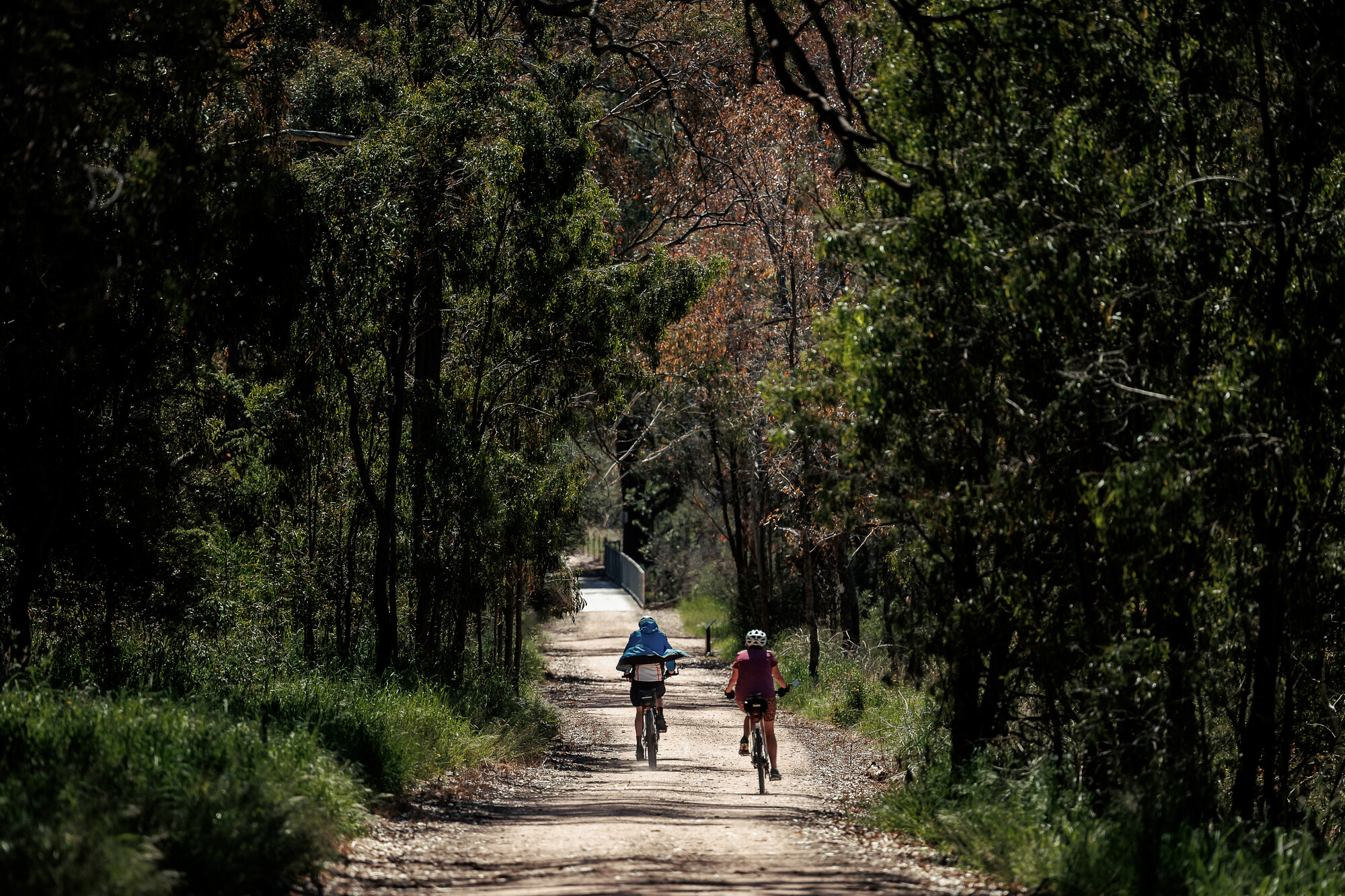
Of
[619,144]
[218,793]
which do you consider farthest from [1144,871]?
[619,144]

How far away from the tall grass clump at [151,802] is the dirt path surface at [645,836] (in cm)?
56

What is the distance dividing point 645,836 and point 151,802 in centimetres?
358

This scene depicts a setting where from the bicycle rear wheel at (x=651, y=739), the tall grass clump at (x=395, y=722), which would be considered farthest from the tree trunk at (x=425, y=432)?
the bicycle rear wheel at (x=651, y=739)

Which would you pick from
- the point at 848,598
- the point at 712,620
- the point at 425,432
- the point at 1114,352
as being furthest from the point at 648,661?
the point at 712,620

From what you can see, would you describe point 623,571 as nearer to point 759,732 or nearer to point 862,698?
point 862,698

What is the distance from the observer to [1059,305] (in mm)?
8211

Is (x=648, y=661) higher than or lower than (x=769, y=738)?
higher

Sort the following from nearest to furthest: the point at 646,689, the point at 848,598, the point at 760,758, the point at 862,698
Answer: the point at 760,758 < the point at 646,689 < the point at 862,698 < the point at 848,598

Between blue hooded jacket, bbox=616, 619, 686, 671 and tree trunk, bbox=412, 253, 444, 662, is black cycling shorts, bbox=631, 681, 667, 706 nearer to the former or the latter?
blue hooded jacket, bbox=616, 619, 686, 671

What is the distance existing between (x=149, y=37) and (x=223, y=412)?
22.3 ft

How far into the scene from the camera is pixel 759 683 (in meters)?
12.8

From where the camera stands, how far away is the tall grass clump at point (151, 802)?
18.3 feet

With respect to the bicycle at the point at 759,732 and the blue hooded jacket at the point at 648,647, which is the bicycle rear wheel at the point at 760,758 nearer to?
the bicycle at the point at 759,732

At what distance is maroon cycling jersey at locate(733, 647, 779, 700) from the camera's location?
12812 mm
